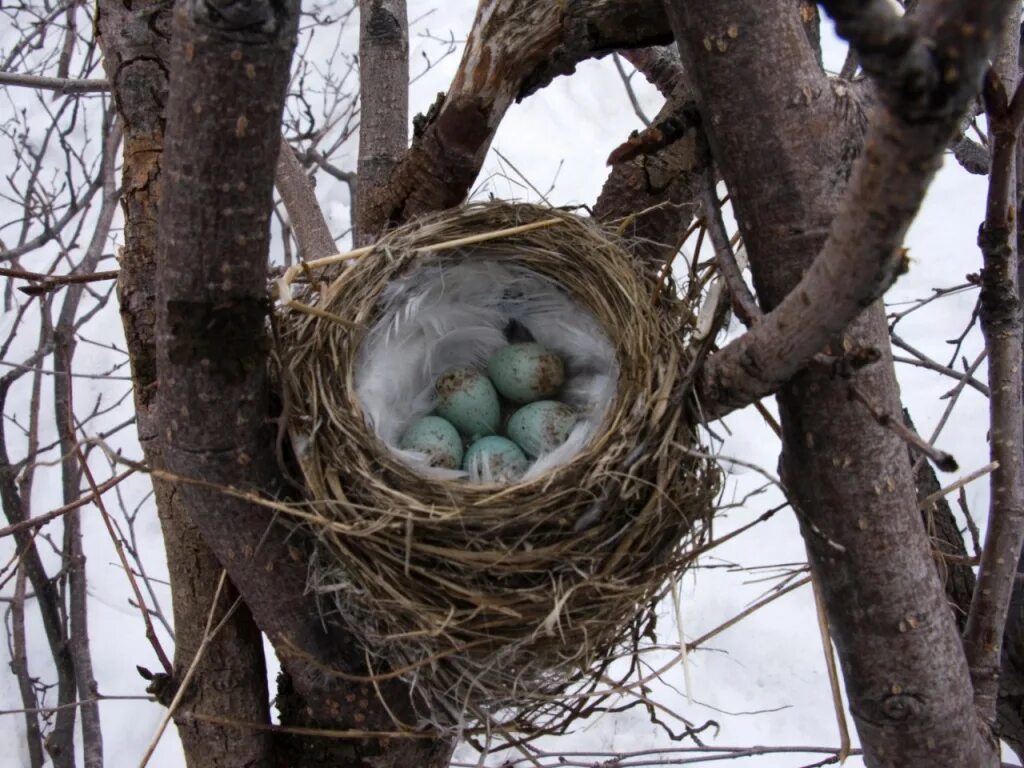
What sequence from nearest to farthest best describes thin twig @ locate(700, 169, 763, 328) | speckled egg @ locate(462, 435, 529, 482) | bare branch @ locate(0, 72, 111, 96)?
thin twig @ locate(700, 169, 763, 328) < speckled egg @ locate(462, 435, 529, 482) < bare branch @ locate(0, 72, 111, 96)

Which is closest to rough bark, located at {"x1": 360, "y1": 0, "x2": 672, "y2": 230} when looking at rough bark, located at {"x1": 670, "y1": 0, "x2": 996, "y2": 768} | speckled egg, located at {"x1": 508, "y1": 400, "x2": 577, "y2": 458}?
rough bark, located at {"x1": 670, "y1": 0, "x2": 996, "y2": 768}

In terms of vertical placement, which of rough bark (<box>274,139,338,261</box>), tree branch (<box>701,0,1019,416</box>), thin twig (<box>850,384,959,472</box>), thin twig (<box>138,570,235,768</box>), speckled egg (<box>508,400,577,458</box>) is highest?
rough bark (<box>274,139,338,261</box>)

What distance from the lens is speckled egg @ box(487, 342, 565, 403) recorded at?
1638 millimetres

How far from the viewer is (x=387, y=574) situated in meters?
1.13

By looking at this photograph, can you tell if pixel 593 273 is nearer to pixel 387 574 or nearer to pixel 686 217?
pixel 686 217

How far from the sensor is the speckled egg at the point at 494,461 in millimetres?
1489

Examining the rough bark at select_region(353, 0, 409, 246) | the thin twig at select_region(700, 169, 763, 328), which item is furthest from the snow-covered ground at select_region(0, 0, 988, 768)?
the thin twig at select_region(700, 169, 763, 328)

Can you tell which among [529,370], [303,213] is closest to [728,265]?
[529,370]

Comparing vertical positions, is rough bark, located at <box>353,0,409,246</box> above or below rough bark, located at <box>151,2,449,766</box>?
above

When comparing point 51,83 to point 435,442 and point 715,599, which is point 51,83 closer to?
point 435,442

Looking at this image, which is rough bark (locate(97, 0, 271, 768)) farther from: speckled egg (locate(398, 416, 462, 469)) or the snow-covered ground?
the snow-covered ground

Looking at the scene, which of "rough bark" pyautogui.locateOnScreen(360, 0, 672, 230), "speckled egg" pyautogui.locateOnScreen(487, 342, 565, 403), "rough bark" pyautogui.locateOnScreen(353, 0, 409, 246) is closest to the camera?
"rough bark" pyautogui.locateOnScreen(360, 0, 672, 230)

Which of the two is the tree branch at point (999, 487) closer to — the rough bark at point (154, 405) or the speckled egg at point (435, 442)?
the speckled egg at point (435, 442)

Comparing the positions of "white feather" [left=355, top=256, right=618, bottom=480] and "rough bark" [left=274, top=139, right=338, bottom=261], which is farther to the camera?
"rough bark" [left=274, top=139, right=338, bottom=261]
